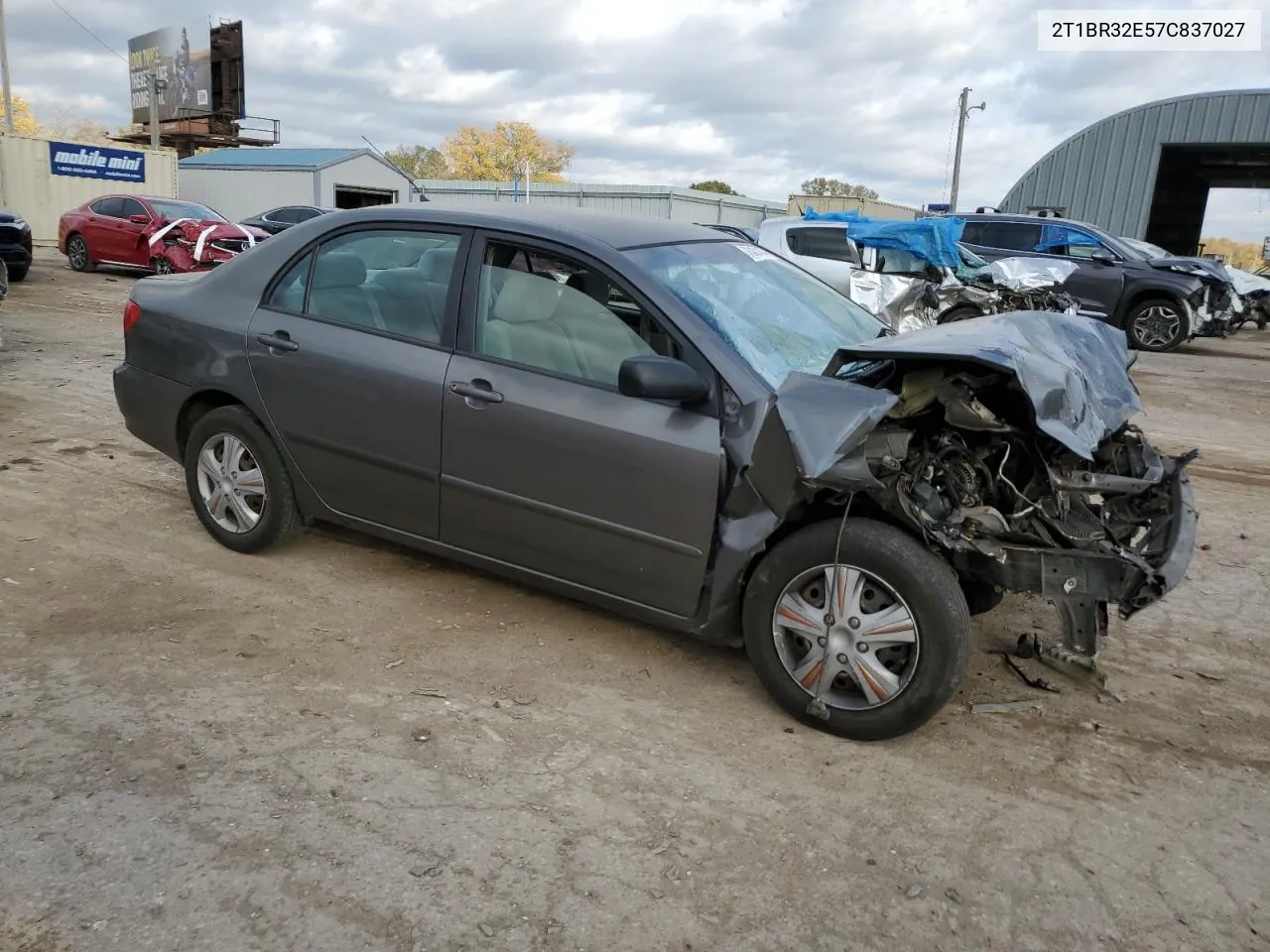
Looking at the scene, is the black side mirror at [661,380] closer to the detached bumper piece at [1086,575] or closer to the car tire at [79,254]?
the detached bumper piece at [1086,575]

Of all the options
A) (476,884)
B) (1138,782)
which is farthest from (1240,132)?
(476,884)

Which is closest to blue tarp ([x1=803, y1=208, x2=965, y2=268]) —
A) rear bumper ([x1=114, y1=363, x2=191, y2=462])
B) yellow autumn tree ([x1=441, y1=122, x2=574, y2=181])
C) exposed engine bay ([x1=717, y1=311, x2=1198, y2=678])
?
exposed engine bay ([x1=717, y1=311, x2=1198, y2=678])

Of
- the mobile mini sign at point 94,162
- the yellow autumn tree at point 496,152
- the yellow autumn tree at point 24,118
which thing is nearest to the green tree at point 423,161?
the yellow autumn tree at point 496,152

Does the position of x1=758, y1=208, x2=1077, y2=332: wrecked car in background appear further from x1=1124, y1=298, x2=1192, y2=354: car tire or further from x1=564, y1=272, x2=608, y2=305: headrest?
x1=564, y1=272, x2=608, y2=305: headrest

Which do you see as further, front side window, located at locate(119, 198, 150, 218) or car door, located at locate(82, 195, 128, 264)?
car door, located at locate(82, 195, 128, 264)

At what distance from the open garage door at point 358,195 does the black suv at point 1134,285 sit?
2535cm

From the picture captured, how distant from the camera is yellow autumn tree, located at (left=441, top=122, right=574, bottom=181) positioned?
72.1 m

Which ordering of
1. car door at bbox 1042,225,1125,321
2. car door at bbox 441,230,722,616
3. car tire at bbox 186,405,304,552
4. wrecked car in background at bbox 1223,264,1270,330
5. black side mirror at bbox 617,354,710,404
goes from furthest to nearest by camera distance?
wrecked car in background at bbox 1223,264,1270,330, car door at bbox 1042,225,1125,321, car tire at bbox 186,405,304,552, car door at bbox 441,230,722,616, black side mirror at bbox 617,354,710,404

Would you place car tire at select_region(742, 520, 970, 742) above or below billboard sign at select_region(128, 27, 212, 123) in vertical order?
below

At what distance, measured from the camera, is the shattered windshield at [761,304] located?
11.3 ft

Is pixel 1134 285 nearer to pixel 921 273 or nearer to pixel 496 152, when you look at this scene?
pixel 921 273

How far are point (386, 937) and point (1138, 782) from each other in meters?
2.26

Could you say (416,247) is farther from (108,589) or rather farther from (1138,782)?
(1138,782)

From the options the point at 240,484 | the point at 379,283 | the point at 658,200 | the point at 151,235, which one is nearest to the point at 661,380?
the point at 379,283
